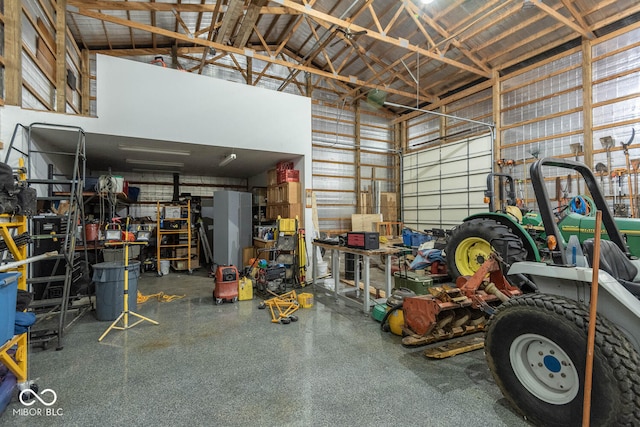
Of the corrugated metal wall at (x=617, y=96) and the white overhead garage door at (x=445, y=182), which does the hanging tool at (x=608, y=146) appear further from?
the white overhead garage door at (x=445, y=182)

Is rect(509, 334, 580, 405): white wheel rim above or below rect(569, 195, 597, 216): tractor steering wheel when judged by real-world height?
below

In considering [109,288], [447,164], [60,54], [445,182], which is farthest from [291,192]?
[447,164]

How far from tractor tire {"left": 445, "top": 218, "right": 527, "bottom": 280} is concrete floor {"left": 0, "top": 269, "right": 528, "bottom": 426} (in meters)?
1.75

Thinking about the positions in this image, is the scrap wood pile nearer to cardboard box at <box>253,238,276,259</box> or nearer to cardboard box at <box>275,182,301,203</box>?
cardboard box at <box>253,238,276,259</box>

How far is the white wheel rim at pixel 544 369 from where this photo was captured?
1775mm

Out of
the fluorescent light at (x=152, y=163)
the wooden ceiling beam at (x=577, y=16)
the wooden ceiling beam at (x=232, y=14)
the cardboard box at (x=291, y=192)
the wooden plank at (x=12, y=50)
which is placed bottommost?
the cardboard box at (x=291, y=192)

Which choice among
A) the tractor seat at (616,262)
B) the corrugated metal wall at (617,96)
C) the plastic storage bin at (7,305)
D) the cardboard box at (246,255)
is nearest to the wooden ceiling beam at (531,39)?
the corrugated metal wall at (617,96)

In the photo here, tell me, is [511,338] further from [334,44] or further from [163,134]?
[334,44]

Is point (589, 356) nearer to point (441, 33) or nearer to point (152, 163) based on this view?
point (441, 33)

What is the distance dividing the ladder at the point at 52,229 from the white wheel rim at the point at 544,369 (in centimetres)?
428

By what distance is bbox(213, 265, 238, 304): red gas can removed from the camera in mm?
4742

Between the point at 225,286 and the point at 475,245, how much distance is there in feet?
13.5

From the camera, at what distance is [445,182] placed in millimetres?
10359

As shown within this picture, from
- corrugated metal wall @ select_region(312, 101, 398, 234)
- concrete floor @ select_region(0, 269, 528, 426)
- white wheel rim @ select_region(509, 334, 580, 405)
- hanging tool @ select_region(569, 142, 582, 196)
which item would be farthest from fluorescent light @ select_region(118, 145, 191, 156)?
hanging tool @ select_region(569, 142, 582, 196)
